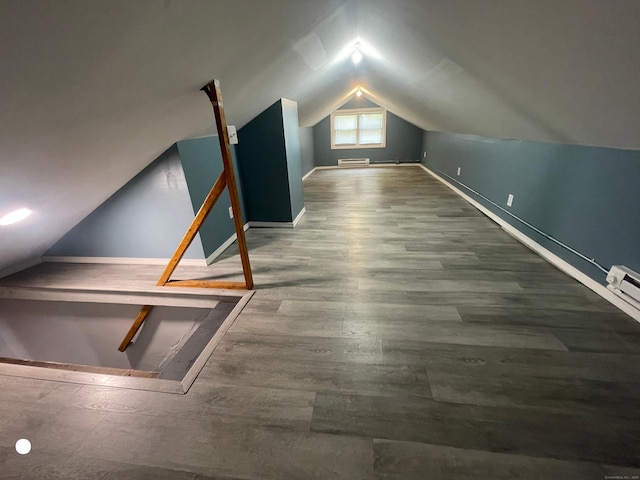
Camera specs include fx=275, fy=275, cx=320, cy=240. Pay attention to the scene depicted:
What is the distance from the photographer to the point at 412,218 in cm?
374

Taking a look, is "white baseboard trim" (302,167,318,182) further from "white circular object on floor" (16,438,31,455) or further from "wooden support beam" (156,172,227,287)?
"white circular object on floor" (16,438,31,455)

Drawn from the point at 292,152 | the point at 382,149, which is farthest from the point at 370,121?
the point at 292,152

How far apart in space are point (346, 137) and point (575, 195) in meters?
6.85

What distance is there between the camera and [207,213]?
6.93ft

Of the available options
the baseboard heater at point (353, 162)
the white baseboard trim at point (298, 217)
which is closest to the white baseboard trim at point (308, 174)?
the baseboard heater at point (353, 162)

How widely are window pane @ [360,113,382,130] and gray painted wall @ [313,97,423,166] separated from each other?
242 mm

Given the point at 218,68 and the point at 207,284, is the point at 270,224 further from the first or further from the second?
the point at 218,68

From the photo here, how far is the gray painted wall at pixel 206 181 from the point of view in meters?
2.46

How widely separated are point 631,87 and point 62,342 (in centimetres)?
459

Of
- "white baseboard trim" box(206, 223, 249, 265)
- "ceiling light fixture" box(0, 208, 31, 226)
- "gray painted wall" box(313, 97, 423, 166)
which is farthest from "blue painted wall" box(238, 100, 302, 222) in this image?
"gray painted wall" box(313, 97, 423, 166)

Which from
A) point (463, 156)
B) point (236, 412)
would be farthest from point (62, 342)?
point (463, 156)

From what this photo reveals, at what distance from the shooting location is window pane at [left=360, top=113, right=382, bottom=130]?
8.12m

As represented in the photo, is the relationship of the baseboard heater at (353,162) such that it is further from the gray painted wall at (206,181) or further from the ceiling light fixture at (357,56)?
the gray painted wall at (206,181)

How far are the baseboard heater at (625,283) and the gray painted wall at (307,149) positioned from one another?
5.79 meters
